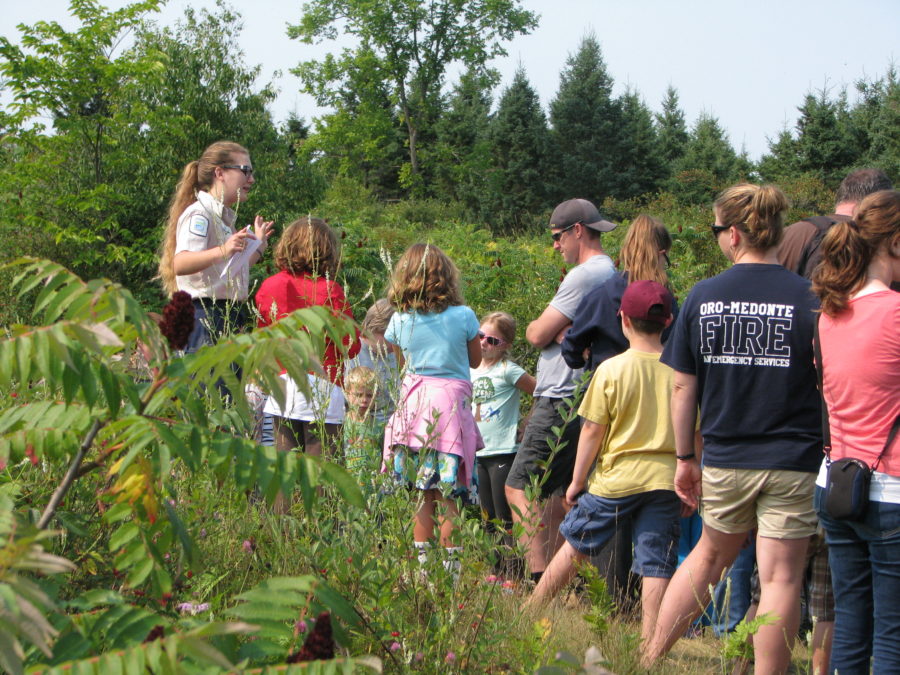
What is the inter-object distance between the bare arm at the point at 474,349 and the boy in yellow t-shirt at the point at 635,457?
0.78 m

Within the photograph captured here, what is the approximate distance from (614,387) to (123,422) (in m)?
2.77

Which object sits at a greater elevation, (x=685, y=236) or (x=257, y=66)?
(x=257, y=66)

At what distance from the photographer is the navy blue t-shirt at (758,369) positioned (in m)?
3.56

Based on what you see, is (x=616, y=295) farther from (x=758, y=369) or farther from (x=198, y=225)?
(x=198, y=225)

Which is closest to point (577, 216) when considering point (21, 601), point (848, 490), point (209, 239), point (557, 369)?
point (557, 369)

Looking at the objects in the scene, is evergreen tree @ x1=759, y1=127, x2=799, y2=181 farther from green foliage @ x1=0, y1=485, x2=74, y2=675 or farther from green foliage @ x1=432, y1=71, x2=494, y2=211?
green foliage @ x1=0, y1=485, x2=74, y2=675

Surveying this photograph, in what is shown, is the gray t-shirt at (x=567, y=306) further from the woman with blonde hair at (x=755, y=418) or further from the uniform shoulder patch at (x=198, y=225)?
the uniform shoulder patch at (x=198, y=225)

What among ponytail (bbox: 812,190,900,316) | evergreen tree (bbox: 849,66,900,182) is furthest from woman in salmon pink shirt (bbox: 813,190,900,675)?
evergreen tree (bbox: 849,66,900,182)

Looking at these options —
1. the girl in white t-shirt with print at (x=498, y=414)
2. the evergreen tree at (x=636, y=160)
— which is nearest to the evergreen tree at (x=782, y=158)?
the evergreen tree at (x=636, y=160)

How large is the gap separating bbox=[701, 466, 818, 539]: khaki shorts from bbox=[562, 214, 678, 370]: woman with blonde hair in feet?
4.00

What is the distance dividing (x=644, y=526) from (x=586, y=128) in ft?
152

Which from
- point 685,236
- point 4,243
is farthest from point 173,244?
point 4,243

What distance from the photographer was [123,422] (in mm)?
1840

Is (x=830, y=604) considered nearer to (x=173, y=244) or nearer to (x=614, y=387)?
(x=614, y=387)
